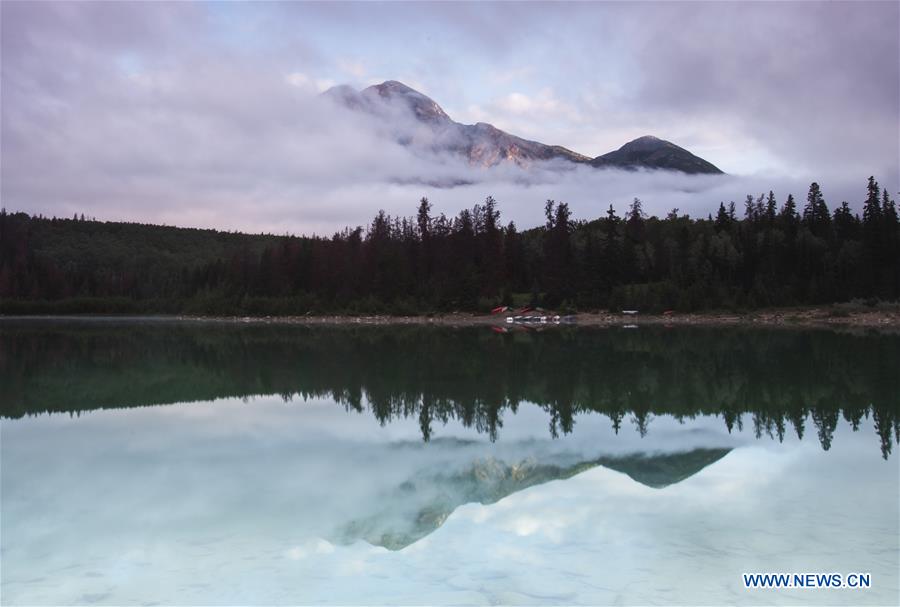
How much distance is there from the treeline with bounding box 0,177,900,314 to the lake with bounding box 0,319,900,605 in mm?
47441

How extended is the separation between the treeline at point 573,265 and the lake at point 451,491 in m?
47.4

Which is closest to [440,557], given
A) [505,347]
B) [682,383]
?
[682,383]

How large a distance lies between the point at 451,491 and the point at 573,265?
2464 inches

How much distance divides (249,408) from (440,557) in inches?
386

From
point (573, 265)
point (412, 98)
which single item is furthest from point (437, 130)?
point (573, 265)

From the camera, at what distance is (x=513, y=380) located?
730 inches

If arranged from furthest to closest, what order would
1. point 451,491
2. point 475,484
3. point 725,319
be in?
1. point 725,319
2. point 475,484
3. point 451,491

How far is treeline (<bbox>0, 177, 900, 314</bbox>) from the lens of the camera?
6138 centimetres

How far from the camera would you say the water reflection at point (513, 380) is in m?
13.3

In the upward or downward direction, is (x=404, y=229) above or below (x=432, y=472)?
above

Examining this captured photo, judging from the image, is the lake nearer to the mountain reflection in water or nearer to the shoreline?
the mountain reflection in water

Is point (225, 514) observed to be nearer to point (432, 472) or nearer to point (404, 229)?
point (432, 472)

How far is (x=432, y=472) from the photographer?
8938 millimetres

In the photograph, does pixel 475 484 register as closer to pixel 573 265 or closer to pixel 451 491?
pixel 451 491
